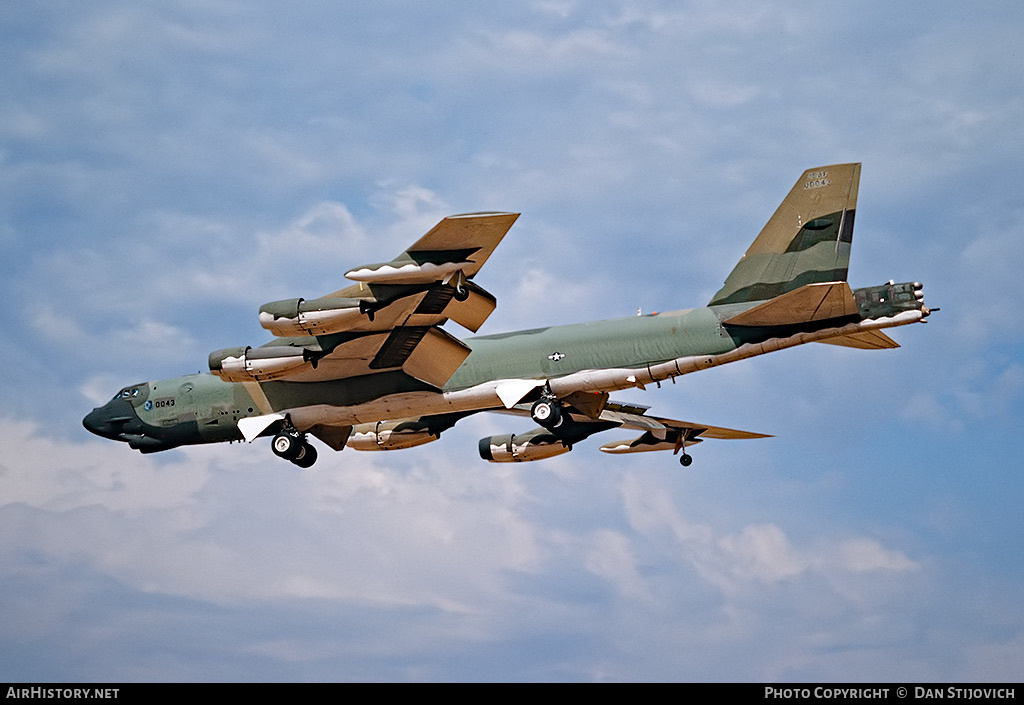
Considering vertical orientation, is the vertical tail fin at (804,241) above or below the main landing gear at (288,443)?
above

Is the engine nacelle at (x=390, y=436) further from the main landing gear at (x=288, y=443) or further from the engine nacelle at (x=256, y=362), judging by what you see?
the engine nacelle at (x=256, y=362)

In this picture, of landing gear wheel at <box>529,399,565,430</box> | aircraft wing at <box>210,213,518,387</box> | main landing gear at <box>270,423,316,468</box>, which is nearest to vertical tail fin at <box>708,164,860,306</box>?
landing gear wheel at <box>529,399,565,430</box>

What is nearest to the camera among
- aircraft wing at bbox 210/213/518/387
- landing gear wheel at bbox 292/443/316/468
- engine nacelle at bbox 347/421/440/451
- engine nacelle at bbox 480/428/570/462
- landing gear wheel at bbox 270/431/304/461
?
aircraft wing at bbox 210/213/518/387

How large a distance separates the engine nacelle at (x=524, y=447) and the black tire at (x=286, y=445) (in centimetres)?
779

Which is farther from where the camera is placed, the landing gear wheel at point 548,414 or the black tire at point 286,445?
the black tire at point 286,445

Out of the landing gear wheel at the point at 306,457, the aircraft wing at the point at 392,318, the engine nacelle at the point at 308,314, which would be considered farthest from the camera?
the landing gear wheel at the point at 306,457

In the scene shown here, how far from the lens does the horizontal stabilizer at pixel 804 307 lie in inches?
1231

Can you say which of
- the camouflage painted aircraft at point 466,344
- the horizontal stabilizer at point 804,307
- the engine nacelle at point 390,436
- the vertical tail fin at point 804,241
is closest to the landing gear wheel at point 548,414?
the camouflage painted aircraft at point 466,344

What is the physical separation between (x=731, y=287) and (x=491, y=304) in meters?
6.17

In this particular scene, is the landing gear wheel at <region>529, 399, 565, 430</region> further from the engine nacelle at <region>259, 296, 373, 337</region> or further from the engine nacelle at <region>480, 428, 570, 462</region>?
the engine nacelle at <region>480, 428, 570, 462</region>

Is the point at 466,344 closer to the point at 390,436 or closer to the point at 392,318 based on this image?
the point at 392,318

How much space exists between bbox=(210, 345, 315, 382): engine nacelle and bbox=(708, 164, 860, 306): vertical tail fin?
35.3 feet

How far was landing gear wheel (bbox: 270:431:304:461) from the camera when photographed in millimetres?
36250
